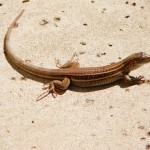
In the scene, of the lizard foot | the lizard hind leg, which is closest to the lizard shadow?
the lizard hind leg

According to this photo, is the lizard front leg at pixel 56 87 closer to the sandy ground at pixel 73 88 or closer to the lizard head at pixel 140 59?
the sandy ground at pixel 73 88

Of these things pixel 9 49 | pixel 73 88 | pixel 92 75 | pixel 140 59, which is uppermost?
pixel 140 59

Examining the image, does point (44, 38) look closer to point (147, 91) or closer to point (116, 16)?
point (116, 16)

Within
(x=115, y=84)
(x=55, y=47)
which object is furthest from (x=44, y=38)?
(x=115, y=84)

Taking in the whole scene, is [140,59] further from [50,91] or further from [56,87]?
[50,91]

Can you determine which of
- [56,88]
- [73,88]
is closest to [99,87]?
[73,88]

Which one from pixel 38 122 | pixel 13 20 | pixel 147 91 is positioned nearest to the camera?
pixel 38 122

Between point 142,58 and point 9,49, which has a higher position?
point 142,58
